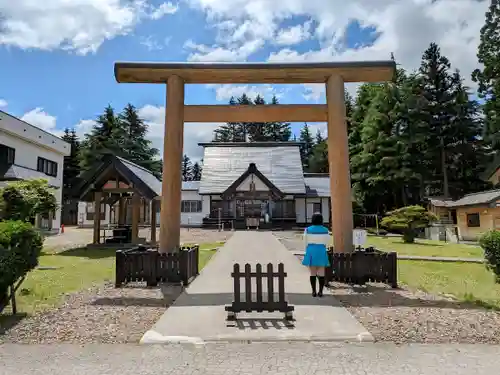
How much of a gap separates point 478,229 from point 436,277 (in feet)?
68.5

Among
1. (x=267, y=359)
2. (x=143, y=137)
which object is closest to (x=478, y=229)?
(x=267, y=359)

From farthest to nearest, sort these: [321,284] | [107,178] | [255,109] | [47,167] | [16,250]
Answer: [47,167]
[107,178]
[255,109]
[321,284]
[16,250]

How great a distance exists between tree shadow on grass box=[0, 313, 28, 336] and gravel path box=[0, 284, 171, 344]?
0.21 feet

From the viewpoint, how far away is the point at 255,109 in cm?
938

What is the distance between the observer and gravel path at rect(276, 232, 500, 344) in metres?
5.25

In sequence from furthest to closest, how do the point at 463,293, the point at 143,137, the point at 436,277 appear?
the point at 143,137 < the point at 436,277 < the point at 463,293

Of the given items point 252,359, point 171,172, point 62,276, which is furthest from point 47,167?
point 252,359

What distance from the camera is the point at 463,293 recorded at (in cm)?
858

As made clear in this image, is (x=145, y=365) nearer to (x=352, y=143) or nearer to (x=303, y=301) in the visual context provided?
(x=303, y=301)

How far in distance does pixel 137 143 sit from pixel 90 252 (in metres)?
35.1

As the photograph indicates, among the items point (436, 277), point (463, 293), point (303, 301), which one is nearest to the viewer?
point (303, 301)

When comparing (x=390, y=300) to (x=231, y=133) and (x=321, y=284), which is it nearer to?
(x=321, y=284)

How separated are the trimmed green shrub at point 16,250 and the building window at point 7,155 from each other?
22.0 m

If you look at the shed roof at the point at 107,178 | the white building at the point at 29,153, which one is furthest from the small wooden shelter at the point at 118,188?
the white building at the point at 29,153
